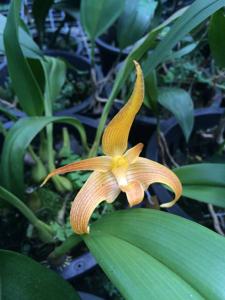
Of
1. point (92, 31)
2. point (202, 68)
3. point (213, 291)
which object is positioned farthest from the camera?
point (202, 68)

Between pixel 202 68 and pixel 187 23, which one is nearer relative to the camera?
pixel 187 23

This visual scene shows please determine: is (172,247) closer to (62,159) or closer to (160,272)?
(160,272)

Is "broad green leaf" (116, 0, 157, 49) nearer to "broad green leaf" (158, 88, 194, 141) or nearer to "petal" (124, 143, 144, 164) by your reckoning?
"broad green leaf" (158, 88, 194, 141)

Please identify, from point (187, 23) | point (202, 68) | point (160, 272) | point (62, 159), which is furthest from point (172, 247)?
point (202, 68)

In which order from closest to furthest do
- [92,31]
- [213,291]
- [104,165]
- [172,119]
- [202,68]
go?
[213,291], [104,165], [92,31], [172,119], [202,68]

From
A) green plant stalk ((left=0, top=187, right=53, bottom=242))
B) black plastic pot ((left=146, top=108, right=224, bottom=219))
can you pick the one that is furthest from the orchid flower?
black plastic pot ((left=146, top=108, right=224, bottom=219))
